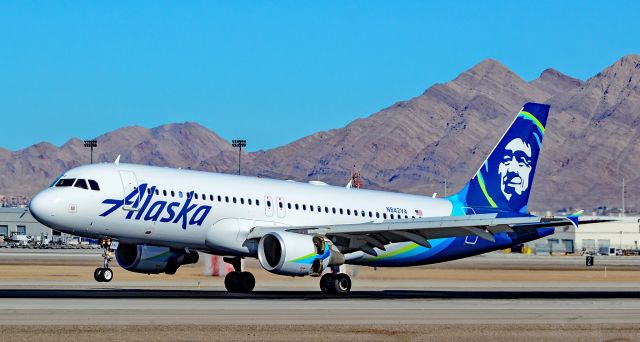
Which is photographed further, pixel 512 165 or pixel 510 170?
pixel 512 165

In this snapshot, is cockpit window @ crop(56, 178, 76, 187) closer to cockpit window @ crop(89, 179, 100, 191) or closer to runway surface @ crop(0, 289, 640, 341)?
cockpit window @ crop(89, 179, 100, 191)

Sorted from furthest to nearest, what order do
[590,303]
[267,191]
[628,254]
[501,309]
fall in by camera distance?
[628,254], [267,191], [590,303], [501,309]

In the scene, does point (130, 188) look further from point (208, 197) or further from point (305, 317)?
point (305, 317)

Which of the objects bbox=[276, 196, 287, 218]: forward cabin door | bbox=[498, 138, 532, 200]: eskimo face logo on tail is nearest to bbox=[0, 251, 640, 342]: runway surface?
bbox=[276, 196, 287, 218]: forward cabin door

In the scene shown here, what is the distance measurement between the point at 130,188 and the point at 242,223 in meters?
5.34

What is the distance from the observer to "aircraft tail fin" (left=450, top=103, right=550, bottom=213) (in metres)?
65.4

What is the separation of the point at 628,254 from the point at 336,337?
165387mm

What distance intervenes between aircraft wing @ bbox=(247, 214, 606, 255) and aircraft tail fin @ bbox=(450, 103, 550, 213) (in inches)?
329

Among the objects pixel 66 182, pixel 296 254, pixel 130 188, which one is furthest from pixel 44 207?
pixel 296 254

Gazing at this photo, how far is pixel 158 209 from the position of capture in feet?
176

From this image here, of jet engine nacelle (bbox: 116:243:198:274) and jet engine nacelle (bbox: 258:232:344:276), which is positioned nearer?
jet engine nacelle (bbox: 258:232:344:276)

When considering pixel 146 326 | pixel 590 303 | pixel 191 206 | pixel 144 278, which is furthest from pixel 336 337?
pixel 144 278

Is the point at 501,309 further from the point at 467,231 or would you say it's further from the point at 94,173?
the point at 94,173

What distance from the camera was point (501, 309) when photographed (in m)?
44.1
